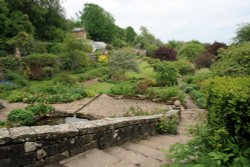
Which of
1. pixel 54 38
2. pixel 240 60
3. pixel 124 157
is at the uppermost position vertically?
pixel 54 38

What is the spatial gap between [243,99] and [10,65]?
19.9m

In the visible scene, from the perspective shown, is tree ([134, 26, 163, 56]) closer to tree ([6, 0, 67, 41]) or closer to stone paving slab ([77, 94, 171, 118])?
tree ([6, 0, 67, 41])

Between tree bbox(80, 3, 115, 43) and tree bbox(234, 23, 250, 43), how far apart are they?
102 ft

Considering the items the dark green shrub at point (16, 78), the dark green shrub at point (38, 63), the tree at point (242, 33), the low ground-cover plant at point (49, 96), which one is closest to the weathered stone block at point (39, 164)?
the low ground-cover plant at point (49, 96)

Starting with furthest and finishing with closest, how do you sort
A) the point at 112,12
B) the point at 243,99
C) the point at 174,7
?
the point at 112,12
the point at 174,7
the point at 243,99

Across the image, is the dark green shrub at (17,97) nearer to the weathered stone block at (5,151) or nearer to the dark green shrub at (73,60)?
the dark green shrub at (73,60)

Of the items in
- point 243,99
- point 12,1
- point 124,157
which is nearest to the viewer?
point 243,99

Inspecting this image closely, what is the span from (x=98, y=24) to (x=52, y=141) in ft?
154

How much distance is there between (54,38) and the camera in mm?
30719

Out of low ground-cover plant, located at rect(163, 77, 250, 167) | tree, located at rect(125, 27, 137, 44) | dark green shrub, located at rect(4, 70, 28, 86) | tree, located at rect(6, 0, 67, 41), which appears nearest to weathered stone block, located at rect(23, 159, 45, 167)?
low ground-cover plant, located at rect(163, 77, 250, 167)

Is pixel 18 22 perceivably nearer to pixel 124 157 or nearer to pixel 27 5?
pixel 27 5

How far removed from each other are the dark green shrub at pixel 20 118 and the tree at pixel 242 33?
19.0 meters

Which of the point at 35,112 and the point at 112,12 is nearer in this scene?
the point at 35,112

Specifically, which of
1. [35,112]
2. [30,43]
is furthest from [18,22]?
[35,112]
